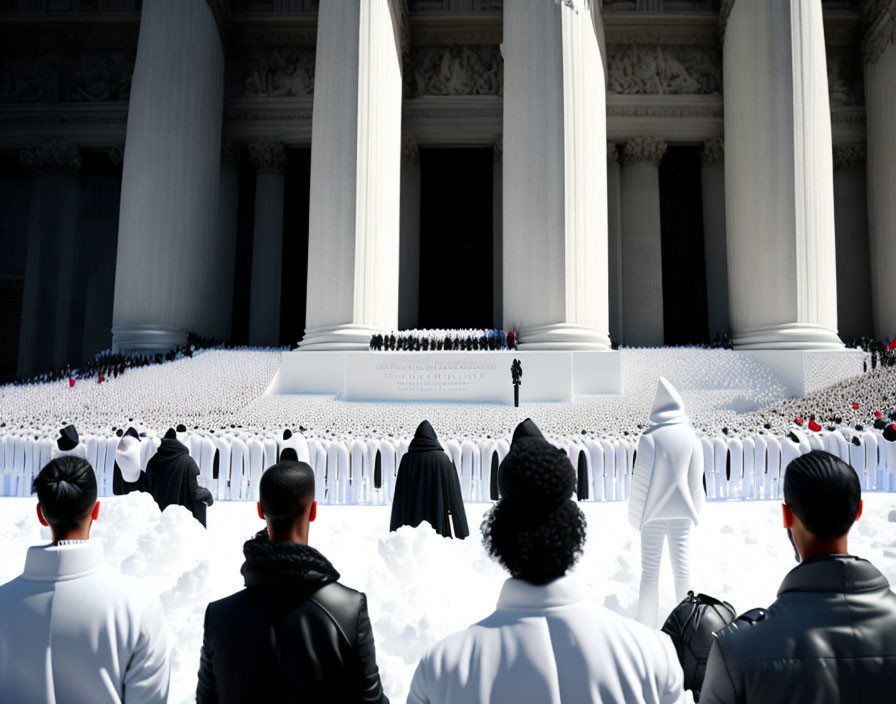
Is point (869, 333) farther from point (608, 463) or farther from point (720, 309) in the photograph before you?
point (608, 463)

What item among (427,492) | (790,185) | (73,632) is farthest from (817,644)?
(790,185)

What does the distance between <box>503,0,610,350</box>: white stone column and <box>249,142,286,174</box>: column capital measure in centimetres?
1366

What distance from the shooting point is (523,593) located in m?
1.58

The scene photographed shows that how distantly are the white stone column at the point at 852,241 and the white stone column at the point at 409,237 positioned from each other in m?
18.0

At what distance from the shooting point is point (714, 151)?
1172 inches

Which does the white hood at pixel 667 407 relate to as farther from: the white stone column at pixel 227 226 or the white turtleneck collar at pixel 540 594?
the white stone column at pixel 227 226

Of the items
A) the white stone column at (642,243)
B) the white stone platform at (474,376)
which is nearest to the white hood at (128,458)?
the white stone platform at (474,376)

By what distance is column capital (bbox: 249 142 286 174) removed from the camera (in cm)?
3045

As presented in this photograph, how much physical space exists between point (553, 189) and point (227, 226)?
683 inches

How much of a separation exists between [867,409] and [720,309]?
15158 mm

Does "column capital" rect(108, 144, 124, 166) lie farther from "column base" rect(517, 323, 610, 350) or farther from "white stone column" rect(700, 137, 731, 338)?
"white stone column" rect(700, 137, 731, 338)

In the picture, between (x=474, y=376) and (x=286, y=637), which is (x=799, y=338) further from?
(x=286, y=637)

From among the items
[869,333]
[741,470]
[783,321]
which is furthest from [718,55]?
[741,470]

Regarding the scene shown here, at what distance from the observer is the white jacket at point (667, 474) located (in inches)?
174
